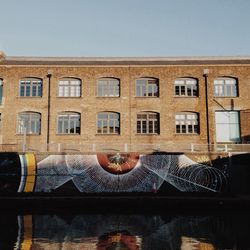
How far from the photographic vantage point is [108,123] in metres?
27.8

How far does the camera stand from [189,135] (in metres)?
27.4

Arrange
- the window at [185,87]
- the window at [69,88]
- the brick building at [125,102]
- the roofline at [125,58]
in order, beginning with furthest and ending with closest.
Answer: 1. the roofline at [125,58]
2. the window at [69,88]
3. the window at [185,87]
4. the brick building at [125,102]

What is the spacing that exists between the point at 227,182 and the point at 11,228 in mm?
14878

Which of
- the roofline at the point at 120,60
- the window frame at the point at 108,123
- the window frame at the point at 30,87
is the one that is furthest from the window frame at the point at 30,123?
the window frame at the point at 108,123

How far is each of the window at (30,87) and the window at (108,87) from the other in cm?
485

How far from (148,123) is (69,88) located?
698 centimetres

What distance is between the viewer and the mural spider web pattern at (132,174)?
24031 mm

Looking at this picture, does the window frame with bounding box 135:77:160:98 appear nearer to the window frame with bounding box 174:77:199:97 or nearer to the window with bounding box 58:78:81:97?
the window frame with bounding box 174:77:199:97

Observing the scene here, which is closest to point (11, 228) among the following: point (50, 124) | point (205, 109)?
point (50, 124)

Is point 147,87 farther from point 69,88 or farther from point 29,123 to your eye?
point 29,123

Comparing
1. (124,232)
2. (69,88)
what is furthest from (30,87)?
(124,232)

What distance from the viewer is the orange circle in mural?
24281 mm

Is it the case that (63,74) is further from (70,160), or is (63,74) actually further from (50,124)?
(70,160)

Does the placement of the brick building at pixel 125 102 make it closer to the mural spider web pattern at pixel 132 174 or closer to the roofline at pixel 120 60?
the roofline at pixel 120 60
